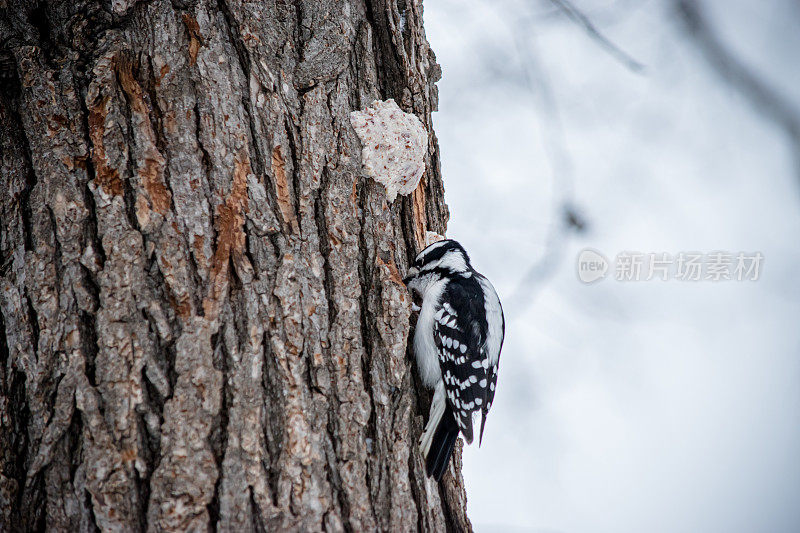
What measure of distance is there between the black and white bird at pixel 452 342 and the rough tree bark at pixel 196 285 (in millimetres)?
90

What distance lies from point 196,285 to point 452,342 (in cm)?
101

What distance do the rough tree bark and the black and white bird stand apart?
3.5 inches

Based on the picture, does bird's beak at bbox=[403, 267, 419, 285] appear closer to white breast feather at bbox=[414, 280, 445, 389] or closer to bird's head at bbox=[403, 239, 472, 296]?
bird's head at bbox=[403, 239, 472, 296]

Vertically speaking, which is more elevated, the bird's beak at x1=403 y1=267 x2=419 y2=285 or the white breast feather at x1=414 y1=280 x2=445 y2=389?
the bird's beak at x1=403 y1=267 x2=419 y2=285

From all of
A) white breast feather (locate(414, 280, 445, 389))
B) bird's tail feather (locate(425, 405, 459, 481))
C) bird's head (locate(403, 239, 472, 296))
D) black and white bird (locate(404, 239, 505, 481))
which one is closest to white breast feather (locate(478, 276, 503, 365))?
black and white bird (locate(404, 239, 505, 481))

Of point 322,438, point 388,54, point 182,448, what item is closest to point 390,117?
point 388,54

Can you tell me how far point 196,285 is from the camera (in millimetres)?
1493

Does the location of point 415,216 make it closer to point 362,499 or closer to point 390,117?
point 390,117

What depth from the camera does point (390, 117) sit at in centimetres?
188

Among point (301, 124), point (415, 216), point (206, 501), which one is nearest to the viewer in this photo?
point (206, 501)

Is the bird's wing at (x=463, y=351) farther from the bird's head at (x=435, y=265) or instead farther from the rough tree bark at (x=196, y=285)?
the rough tree bark at (x=196, y=285)

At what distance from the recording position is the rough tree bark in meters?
1.39

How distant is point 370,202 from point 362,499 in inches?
33.6

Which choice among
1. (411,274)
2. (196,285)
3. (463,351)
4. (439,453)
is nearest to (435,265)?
(411,274)
